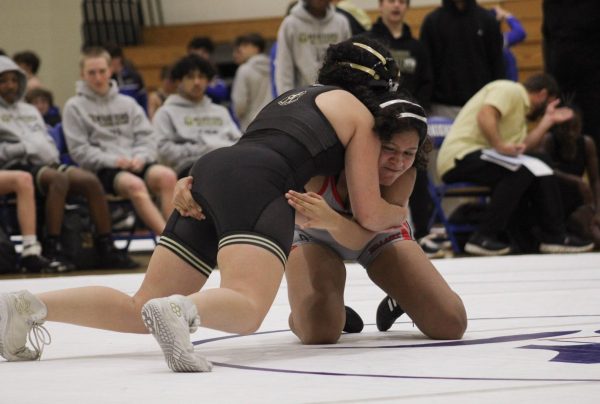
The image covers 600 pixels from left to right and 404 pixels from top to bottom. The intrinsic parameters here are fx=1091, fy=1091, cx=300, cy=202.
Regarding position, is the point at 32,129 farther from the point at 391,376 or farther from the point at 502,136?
the point at 391,376

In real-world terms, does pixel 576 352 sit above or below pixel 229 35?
above

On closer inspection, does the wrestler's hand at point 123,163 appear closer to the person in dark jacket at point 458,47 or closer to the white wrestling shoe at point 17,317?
the person in dark jacket at point 458,47

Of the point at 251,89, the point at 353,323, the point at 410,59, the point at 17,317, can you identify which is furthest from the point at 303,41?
the point at 17,317

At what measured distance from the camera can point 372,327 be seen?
3262 mm

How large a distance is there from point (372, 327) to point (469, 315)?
1.07 feet

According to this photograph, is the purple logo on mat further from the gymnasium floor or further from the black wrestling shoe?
the black wrestling shoe

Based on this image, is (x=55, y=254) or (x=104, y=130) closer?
(x=55, y=254)

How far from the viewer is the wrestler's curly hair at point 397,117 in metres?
2.67

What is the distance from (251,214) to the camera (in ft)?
8.23

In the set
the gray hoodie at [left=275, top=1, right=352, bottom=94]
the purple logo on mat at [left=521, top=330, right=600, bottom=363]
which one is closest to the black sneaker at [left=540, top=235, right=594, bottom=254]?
the gray hoodie at [left=275, top=1, right=352, bottom=94]

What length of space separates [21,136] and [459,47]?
2.66 meters

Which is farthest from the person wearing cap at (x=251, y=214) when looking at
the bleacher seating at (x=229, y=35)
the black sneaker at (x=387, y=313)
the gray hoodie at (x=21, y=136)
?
the bleacher seating at (x=229, y=35)

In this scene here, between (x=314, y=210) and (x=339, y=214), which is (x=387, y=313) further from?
(x=314, y=210)

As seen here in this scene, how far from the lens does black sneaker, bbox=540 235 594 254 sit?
6.02m
